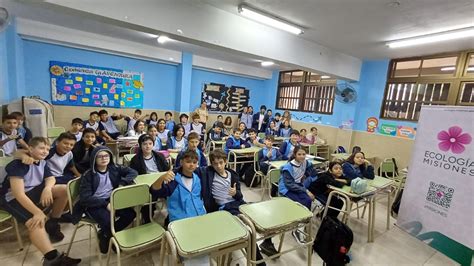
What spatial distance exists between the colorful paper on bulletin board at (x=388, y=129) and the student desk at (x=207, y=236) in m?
5.02

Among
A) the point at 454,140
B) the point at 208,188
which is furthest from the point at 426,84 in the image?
the point at 208,188

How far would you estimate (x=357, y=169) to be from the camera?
9.95 feet

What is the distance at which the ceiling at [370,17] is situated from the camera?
2562mm

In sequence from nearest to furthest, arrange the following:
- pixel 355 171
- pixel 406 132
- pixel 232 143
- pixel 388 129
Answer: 1. pixel 355 171
2. pixel 232 143
3. pixel 406 132
4. pixel 388 129

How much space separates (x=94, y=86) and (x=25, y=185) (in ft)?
14.1

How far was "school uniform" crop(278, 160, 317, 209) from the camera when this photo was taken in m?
2.56

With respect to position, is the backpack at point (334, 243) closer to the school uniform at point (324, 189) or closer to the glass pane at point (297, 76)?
the school uniform at point (324, 189)

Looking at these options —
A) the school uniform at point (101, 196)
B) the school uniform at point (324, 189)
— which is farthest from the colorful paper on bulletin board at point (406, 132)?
the school uniform at point (101, 196)

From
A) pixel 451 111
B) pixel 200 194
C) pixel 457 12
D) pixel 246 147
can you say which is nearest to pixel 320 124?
pixel 246 147

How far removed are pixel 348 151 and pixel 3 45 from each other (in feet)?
25.0

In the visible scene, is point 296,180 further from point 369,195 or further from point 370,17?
point 370,17

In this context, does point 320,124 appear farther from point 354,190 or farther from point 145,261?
point 145,261

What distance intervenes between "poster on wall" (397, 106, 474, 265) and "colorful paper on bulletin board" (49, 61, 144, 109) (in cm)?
633

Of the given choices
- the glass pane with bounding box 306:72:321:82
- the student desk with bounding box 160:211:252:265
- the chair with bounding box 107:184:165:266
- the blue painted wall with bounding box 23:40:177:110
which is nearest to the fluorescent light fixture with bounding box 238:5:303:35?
the chair with bounding box 107:184:165:266
